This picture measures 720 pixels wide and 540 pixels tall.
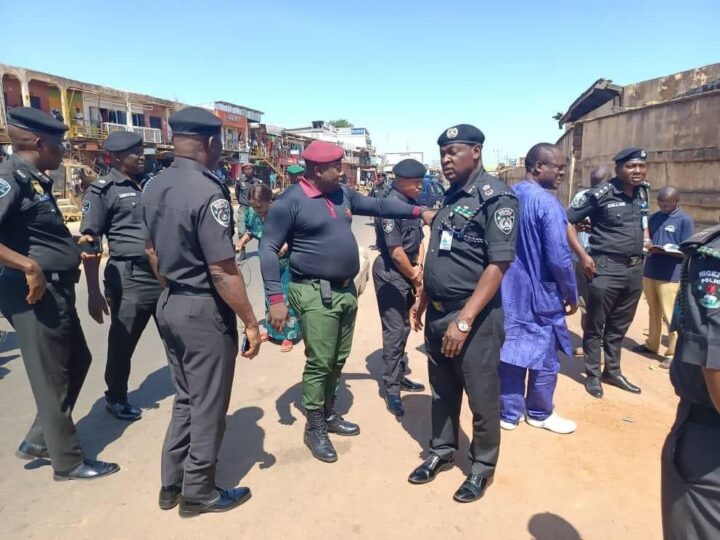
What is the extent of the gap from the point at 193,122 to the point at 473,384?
2048mm

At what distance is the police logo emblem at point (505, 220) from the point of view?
253 centimetres

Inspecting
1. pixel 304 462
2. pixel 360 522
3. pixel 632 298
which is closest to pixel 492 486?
pixel 360 522

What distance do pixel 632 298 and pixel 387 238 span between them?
92.5 inches

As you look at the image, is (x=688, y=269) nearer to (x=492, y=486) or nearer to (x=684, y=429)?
(x=684, y=429)

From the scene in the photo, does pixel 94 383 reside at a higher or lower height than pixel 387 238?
lower

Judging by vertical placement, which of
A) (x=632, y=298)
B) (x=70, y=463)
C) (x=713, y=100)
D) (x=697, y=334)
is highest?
(x=713, y=100)

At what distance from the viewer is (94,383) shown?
4.13 metres

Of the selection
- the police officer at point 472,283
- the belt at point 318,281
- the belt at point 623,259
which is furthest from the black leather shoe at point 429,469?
the belt at point 623,259

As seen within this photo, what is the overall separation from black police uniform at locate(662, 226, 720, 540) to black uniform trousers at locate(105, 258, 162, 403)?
3284 mm

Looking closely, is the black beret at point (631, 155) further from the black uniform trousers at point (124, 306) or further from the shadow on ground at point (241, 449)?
the black uniform trousers at point (124, 306)

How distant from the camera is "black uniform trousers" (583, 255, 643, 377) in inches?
163

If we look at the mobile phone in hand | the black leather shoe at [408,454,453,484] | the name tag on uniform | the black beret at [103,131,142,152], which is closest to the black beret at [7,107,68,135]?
the black beret at [103,131,142,152]

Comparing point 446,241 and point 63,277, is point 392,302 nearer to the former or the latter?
point 446,241

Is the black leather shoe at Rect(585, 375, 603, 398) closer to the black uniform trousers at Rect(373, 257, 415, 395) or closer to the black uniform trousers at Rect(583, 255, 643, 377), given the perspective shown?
the black uniform trousers at Rect(583, 255, 643, 377)
